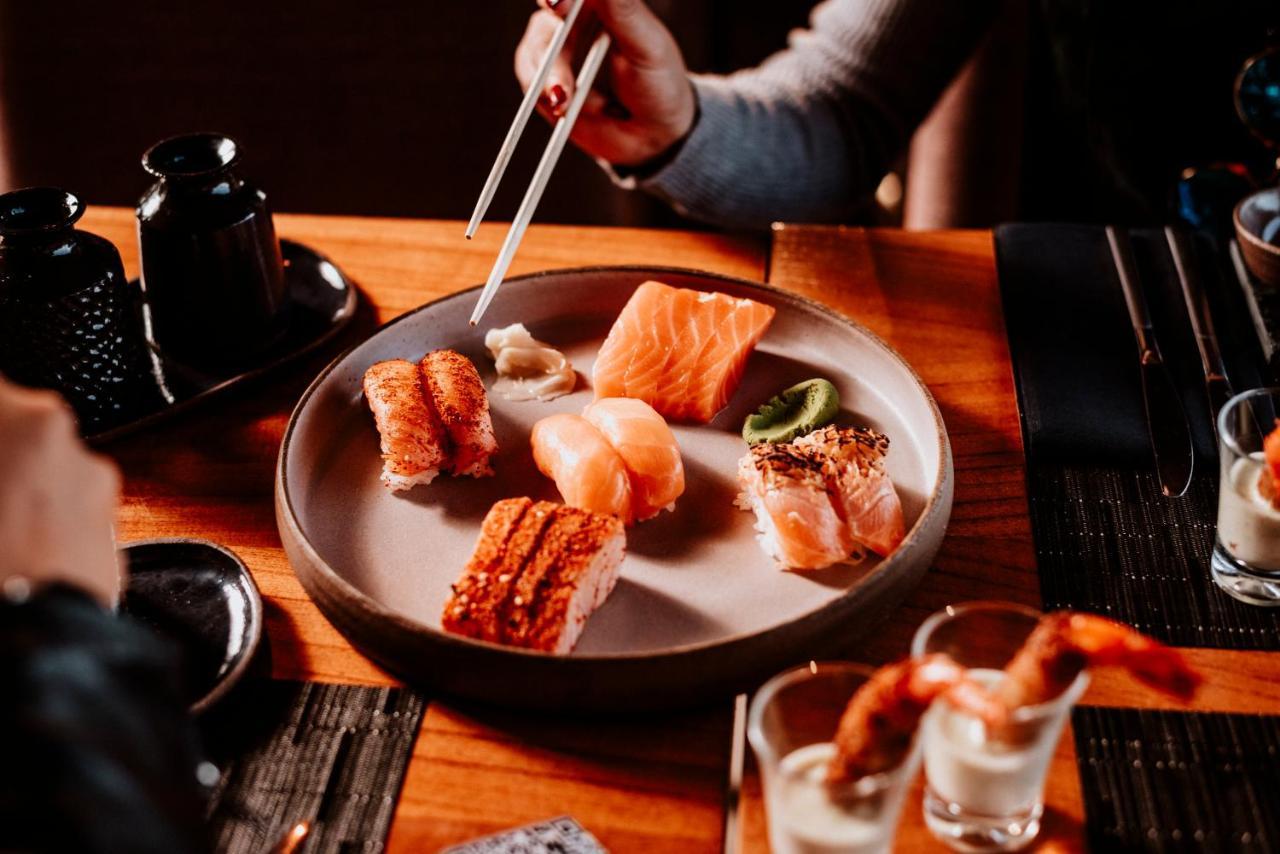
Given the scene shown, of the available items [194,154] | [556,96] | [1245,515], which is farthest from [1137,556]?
[194,154]

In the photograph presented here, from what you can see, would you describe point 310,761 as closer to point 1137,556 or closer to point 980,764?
point 980,764

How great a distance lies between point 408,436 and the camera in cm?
134

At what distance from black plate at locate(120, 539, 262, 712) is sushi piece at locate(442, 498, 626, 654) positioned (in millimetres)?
198

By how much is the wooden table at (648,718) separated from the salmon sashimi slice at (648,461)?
292 mm

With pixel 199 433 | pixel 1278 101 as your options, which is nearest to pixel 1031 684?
pixel 199 433

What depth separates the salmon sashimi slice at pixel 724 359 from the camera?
1453 millimetres

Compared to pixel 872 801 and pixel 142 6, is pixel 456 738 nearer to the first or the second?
pixel 872 801

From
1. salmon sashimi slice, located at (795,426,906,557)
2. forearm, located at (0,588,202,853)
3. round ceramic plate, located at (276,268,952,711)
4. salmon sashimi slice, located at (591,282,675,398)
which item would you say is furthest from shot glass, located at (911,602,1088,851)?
salmon sashimi slice, located at (591,282,675,398)

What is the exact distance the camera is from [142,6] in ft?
8.39

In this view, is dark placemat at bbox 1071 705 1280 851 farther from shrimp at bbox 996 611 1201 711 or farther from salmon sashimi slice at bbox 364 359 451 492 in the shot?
salmon sashimi slice at bbox 364 359 451 492

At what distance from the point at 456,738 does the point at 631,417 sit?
0.45m

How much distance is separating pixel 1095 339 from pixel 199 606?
1160mm

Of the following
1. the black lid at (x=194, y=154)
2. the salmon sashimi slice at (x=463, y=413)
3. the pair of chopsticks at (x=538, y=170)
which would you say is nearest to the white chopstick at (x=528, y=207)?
the pair of chopsticks at (x=538, y=170)

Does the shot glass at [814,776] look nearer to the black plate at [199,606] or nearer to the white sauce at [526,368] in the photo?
the black plate at [199,606]
